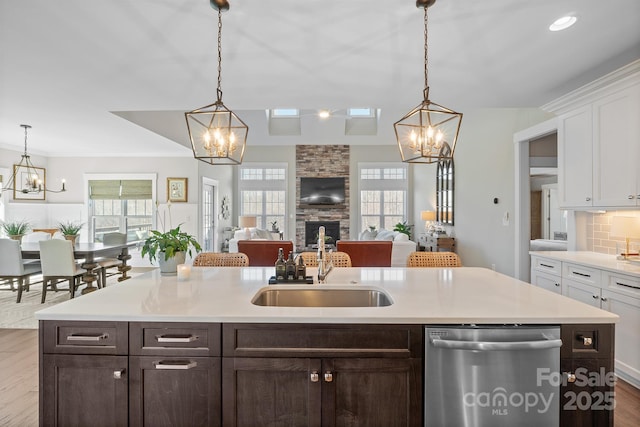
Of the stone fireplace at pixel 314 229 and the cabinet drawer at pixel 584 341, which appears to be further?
the stone fireplace at pixel 314 229

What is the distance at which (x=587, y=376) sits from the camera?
1403 mm

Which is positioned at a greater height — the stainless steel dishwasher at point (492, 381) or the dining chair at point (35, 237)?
the dining chair at point (35, 237)

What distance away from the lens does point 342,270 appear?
245cm

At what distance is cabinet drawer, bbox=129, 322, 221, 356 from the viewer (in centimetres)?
141

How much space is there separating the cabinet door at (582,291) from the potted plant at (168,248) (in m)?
3.16

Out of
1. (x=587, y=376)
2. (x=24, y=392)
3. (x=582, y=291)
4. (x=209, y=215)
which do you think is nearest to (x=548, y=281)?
(x=582, y=291)

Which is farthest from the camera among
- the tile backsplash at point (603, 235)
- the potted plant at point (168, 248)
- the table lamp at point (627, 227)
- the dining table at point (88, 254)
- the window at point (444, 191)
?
the window at point (444, 191)

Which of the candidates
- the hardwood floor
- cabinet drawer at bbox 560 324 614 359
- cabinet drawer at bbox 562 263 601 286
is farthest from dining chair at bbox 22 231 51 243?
cabinet drawer at bbox 562 263 601 286

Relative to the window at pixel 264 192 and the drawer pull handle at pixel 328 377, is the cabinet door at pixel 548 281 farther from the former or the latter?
the window at pixel 264 192

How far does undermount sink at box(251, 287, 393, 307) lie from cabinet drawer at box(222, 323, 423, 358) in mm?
524

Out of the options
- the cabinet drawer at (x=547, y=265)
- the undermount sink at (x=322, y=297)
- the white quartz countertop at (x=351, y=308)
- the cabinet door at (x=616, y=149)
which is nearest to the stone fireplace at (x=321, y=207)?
the cabinet drawer at (x=547, y=265)

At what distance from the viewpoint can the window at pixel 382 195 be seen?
31.8ft

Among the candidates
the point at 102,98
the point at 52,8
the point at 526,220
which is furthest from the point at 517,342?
the point at 102,98

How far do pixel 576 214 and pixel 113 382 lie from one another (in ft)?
14.2
